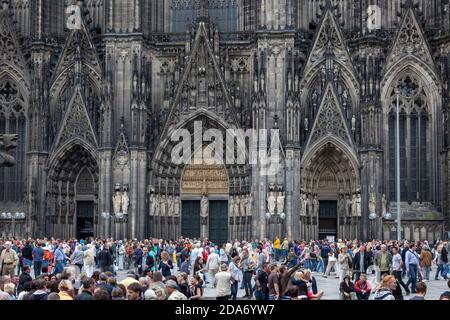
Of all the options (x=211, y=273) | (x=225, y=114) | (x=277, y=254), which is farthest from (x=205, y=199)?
(x=211, y=273)

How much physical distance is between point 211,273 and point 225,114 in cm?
2127

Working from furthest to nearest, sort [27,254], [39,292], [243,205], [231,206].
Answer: [231,206] < [243,205] < [27,254] < [39,292]

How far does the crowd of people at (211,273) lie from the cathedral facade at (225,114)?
648 cm

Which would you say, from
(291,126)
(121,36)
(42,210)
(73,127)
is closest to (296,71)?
(291,126)

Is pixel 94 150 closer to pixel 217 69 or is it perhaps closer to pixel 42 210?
pixel 42 210

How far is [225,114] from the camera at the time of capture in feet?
160

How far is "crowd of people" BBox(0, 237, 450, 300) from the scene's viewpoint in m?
15.3

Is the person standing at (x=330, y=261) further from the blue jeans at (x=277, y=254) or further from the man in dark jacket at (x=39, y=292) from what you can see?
the man in dark jacket at (x=39, y=292)

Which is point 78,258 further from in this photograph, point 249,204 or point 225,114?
point 225,114

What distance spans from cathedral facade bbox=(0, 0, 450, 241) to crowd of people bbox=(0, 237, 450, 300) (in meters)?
6.48

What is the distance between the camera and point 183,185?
50750mm

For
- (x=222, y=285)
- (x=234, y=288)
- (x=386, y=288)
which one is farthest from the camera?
(x=234, y=288)

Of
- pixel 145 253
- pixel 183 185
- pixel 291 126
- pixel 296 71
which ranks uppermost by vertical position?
pixel 296 71

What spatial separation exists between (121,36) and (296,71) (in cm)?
1033
